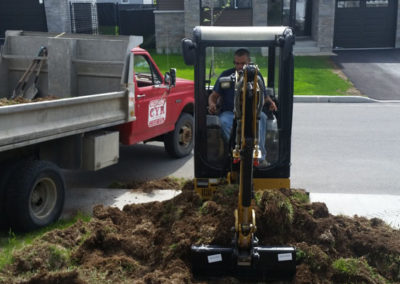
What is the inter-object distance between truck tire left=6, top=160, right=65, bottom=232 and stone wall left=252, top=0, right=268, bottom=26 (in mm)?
19725

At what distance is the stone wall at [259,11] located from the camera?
25.0 meters

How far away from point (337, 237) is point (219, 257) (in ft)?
3.91

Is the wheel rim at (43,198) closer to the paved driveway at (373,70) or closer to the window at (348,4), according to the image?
the paved driveway at (373,70)

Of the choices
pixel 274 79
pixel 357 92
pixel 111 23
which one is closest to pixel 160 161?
pixel 274 79

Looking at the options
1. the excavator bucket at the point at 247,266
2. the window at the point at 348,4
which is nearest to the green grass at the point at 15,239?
the excavator bucket at the point at 247,266

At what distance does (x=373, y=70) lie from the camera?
69.3 feet

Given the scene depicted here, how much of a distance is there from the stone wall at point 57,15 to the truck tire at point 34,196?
70.0 ft

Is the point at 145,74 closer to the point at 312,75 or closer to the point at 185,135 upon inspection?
the point at 185,135

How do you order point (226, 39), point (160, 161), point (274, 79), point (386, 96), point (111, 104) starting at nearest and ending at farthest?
point (226, 39)
point (274, 79)
point (111, 104)
point (160, 161)
point (386, 96)

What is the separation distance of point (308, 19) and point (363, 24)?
2512 mm

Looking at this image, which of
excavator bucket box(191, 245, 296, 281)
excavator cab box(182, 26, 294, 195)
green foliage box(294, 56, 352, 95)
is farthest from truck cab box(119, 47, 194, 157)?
green foliage box(294, 56, 352, 95)

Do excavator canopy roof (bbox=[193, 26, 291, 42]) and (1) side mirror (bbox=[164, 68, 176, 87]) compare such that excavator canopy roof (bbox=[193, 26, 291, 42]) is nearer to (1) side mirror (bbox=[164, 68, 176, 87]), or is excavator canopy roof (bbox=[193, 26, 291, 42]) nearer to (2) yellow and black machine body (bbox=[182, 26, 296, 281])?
(2) yellow and black machine body (bbox=[182, 26, 296, 281])

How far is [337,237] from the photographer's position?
5.21 metres

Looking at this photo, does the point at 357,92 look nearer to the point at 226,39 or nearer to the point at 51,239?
the point at 226,39
